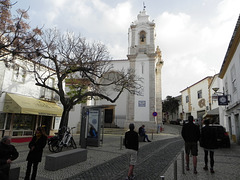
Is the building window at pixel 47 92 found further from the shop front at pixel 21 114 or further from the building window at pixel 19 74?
the building window at pixel 19 74

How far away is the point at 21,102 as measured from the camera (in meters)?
13.5

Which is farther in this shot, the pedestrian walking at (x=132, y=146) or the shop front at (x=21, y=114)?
the shop front at (x=21, y=114)

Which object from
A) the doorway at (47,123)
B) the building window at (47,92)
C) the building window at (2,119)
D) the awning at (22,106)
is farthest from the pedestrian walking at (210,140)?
the doorway at (47,123)

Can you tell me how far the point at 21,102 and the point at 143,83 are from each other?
58.4 ft

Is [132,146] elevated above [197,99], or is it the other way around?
[197,99]

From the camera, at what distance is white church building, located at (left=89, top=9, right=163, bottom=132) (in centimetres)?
2548

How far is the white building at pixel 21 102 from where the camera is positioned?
1305 cm

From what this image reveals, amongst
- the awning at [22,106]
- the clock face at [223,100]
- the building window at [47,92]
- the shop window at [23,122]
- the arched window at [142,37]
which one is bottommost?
the shop window at [23,122]

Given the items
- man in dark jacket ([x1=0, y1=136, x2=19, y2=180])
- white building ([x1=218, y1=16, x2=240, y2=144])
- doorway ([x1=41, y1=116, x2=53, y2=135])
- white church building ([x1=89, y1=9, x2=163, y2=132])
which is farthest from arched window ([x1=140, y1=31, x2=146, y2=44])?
man in dark jacket ([x1=0, y1=136, x2=19, y2=180])

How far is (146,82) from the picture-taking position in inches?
1052

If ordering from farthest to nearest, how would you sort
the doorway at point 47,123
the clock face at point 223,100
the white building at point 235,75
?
1. the doorway at point 47,123
2. the clock face at point 223,100
3. the white building at point 235,75

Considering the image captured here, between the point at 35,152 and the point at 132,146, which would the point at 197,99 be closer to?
the point at 132,146

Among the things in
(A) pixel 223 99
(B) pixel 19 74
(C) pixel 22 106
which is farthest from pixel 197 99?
(C) pixel 22 106

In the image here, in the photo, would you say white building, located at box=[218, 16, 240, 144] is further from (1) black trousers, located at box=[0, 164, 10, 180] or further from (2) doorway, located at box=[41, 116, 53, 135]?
(2) doorway, located at box=[41, 116, 53, 135]
